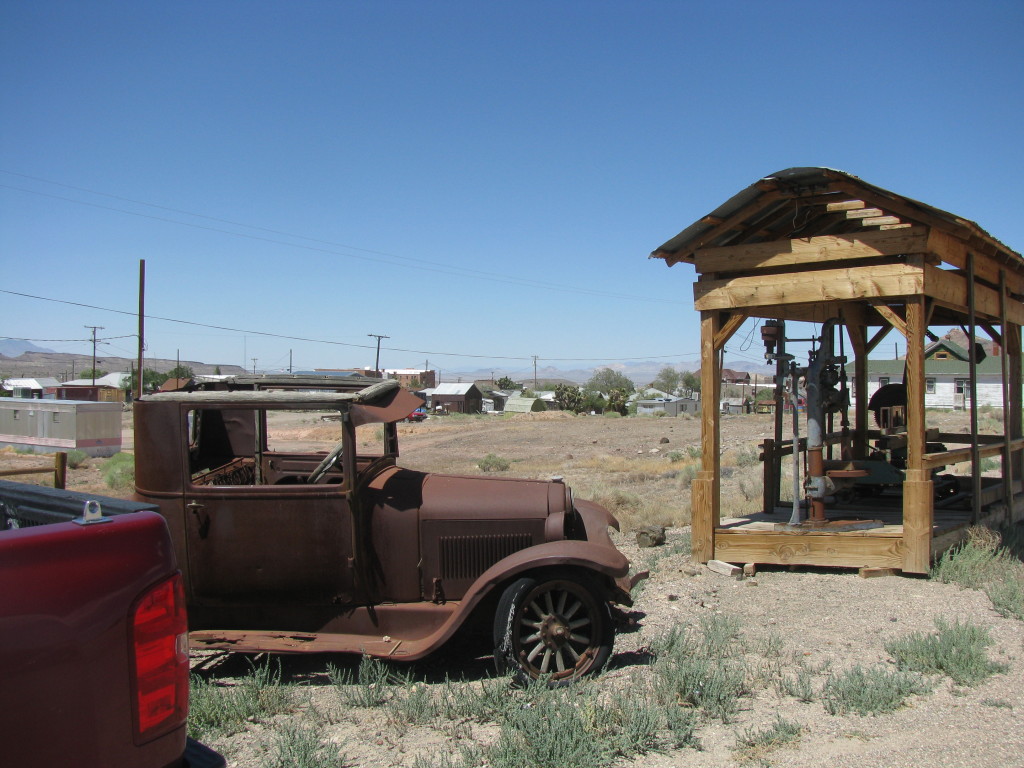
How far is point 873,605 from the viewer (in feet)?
21.8

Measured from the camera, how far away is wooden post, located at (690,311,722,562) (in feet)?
26.8

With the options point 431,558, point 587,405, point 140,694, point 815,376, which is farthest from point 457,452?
point 587,405

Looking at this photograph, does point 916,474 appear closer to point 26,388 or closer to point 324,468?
point 324,468

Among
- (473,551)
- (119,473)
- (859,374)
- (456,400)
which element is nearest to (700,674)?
(473,551)

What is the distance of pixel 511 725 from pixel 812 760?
1486 mm

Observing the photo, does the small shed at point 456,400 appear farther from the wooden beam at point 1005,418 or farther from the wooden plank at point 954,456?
the wooden plank at point 954,456

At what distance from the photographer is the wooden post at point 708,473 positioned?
818cm

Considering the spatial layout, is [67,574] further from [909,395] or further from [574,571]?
[909,395]

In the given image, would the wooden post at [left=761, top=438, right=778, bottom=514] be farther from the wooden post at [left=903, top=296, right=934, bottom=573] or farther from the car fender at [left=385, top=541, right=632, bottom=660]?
the car fender at [left=385, top=541, right=632, bottom=660]

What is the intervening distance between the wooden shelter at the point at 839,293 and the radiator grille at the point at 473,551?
341 centimetres

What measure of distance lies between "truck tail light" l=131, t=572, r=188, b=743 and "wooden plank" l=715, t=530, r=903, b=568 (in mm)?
6609

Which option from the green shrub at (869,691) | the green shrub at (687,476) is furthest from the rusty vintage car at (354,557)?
the green shrub at (687,476)

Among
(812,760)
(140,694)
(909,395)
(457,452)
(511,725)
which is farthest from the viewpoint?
(457,452)

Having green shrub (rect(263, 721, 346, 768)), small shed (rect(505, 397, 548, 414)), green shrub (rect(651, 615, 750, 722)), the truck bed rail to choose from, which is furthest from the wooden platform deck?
small shed (rect(505, 397, 548, 414))
